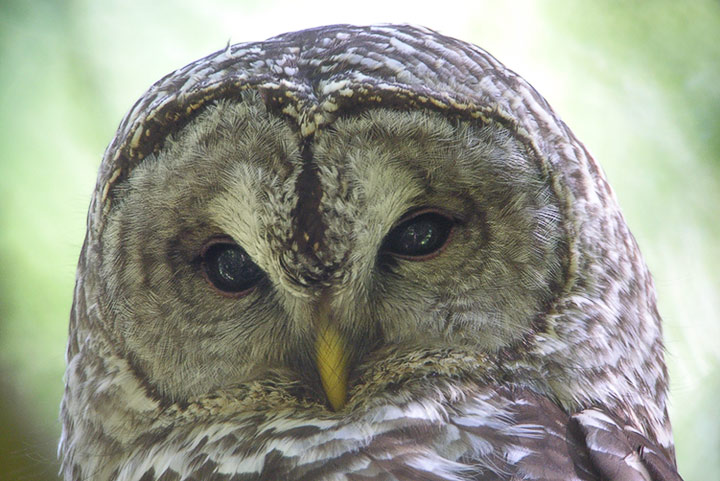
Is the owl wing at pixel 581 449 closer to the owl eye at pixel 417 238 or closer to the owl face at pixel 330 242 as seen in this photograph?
the owl face at pixel 330 242

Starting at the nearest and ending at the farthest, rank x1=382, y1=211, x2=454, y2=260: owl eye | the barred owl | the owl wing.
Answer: the owl wing < the barred owl < x1=382, y1=211, x2=454, y2=260: owl eye

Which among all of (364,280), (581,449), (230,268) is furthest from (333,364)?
(581,449)

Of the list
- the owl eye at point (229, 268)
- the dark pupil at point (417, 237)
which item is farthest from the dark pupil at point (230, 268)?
the dark pupil at point (417, 237)

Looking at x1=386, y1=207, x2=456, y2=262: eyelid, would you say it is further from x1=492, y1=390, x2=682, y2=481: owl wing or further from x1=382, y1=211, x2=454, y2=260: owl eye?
x1=492, y1=390, x2=682, y2=481: owl wing

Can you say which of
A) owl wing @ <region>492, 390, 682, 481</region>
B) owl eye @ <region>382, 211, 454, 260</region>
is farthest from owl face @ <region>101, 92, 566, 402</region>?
owl wing @ <region>492, 390, 682, 481</region>

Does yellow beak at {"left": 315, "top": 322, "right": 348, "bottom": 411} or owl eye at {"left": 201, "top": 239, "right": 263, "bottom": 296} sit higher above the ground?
owl eye at {"left": 201, "top": 239, "right": 263, "bottom": 296}

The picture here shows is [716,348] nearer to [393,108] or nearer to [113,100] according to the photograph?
[393,108]

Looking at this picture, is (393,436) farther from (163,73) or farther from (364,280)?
(163,73)

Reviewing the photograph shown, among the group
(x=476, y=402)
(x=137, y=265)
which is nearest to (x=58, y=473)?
(x=137, y=265)
